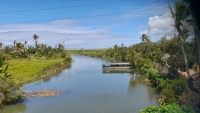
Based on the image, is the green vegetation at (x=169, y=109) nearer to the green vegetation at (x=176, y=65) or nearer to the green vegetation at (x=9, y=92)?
the green vegetation at (x=176, y=65)

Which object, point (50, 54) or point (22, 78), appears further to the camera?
point (50, 54)

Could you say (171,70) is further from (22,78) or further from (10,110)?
(22,78)

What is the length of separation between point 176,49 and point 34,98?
827cm

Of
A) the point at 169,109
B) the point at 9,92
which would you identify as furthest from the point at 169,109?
the point at 9,92

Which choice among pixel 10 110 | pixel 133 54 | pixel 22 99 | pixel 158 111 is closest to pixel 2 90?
pixel 10 110

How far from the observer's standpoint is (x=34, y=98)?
11.6 m

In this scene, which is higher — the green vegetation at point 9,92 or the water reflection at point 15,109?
the green vegetation at point 9,92

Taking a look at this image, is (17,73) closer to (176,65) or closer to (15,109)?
(15,109)

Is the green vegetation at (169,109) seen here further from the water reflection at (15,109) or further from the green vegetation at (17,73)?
the green vegetation at (17,73)

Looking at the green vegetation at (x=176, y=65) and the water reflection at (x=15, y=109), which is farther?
the water reflection at (x=15, y=109)

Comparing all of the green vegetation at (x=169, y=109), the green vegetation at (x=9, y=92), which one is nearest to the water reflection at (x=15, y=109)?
the green vegetation at (x=9, y=92)

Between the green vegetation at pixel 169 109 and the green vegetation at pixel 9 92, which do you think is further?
the green vegetation at pixel 9 92

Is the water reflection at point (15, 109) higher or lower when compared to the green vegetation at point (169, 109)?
lower

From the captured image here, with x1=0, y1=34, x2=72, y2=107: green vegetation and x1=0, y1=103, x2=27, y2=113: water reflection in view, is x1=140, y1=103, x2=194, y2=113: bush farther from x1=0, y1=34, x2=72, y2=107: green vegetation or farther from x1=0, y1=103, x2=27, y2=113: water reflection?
x1=0, y1=34, x2=72, y2=107: green vegetation
